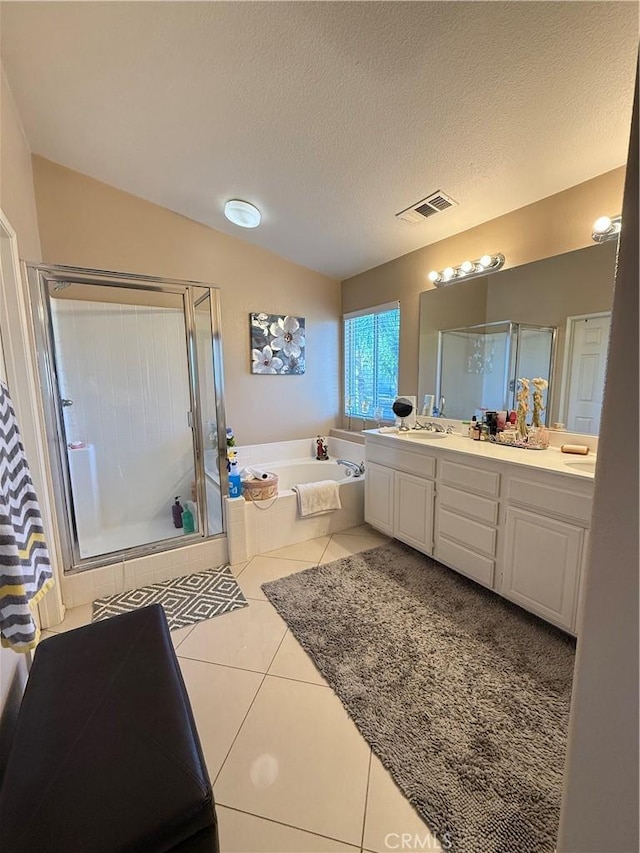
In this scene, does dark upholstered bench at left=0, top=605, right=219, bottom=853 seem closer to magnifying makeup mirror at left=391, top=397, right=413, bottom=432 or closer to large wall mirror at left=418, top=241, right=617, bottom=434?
large wall mirror at left=418, top=241, right=617, bottom=434

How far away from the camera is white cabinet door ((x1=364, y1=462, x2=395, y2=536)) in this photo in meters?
2.67

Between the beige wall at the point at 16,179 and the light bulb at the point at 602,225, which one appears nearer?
the beige wall at the point at 16,179

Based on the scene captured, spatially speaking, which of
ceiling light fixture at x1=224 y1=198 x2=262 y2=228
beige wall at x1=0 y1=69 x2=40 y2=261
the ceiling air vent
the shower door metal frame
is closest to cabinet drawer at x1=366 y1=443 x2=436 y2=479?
the shower door metal frame

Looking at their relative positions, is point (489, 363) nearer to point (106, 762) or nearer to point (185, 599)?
point (185, 599)

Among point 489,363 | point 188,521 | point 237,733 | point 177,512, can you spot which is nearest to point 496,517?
point 489,363

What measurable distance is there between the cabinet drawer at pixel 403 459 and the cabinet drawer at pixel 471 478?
106 millimetres

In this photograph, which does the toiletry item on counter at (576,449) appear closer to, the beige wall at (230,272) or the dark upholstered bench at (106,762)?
the dark upholstered bench at (106,762)

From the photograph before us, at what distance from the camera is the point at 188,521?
108 inches

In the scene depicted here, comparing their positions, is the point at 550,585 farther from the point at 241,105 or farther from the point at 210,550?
the point at 241,105

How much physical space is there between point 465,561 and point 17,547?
2.10m

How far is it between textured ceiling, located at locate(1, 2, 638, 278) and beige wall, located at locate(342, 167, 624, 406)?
0.08 metres

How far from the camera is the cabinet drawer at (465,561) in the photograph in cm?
202

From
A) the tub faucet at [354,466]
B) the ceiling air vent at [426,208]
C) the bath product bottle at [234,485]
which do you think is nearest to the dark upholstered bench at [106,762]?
the bath product bottle at [234,485]

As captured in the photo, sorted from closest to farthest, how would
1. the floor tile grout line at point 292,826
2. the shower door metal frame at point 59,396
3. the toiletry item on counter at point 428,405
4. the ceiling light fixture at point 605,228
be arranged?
the floor tile grout line at point 292,826 → the ceiling light fixture at point 605,228 → the shower door metal frame at point 59,396 → the toiletry item on counter at point 428,405
